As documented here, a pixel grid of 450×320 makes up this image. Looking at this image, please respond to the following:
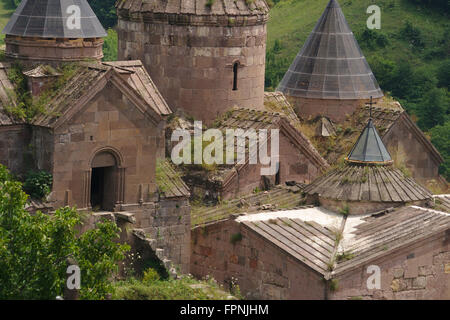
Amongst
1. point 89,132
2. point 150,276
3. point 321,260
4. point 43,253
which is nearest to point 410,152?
point 321,260

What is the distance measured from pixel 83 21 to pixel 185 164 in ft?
16.2

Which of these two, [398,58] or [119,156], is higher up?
[398,58]

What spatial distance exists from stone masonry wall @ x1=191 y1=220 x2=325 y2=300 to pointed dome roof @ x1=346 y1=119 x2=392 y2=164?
3.50 meters

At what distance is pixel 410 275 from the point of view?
26516 millimetres

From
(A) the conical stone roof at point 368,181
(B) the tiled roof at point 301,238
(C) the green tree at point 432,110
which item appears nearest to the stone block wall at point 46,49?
(B) the tiled roof at point 301,238

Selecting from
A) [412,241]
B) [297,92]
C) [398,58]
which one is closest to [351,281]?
[412,241]

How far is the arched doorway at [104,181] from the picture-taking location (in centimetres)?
2700

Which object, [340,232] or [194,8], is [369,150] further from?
[194,8]

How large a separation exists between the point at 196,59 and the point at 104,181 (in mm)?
5429

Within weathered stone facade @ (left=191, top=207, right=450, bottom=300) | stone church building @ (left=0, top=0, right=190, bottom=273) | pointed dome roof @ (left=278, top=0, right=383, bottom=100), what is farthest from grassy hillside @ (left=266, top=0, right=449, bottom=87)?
weathered stone facade @ (left=191, top=207, right=450, bottom=300)

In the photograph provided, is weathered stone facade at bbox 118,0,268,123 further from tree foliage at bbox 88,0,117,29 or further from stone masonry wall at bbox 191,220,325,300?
tree foliage at bbox 88,0,117,29

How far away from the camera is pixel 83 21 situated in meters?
27.7

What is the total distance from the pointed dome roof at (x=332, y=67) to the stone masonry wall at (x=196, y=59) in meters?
3.75

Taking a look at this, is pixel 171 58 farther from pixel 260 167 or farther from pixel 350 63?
pixel 350 63
